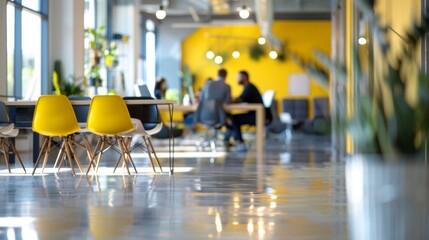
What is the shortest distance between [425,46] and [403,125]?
3.69 metres

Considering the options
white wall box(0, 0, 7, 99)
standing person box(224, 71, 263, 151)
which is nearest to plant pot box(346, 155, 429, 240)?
white wall box(0, 0, 7, 99)

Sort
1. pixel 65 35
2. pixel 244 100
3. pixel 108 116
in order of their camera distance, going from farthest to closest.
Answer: pixel 65 35 < pixel 244 100 < pixel 108 116

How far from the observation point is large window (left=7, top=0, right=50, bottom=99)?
11.4 m

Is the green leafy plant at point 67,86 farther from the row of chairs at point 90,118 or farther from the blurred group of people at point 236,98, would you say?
the row of chairs at point 90,118

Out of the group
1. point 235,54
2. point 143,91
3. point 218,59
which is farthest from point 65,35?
→ point 235,54

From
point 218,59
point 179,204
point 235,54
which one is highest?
point 235,54

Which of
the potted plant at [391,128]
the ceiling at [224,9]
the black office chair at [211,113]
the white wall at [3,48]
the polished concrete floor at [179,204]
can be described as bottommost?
the polished concrete floor at [179,204]

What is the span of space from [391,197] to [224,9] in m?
17.0

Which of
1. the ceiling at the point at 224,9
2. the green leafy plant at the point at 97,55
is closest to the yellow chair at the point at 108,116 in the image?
the green leafy plant at the point at 97,55

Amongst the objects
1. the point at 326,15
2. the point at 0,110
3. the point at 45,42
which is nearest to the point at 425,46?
the point at 0,110

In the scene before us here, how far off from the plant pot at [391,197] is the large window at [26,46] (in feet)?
28.6

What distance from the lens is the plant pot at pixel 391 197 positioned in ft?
7.45

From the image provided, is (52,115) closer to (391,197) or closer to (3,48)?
(3,48)

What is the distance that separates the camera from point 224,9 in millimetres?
19078
